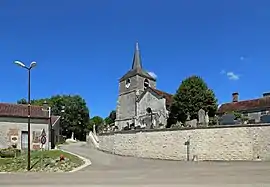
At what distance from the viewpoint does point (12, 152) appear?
36031 millimetres

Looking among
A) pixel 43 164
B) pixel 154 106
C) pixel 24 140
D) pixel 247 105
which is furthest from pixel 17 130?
pixel 247 105

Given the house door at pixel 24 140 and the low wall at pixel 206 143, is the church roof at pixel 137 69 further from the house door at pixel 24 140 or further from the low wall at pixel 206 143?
the low wall at pixel 206 143

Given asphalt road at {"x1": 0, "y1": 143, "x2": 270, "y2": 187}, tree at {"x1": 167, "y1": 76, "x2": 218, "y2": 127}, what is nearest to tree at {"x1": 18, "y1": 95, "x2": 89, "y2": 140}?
tree at {"x1": 167, "y1": 76, "x2": 218, "y2": 127}

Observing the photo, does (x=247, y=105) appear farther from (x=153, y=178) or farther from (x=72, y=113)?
(x=72, y=113)

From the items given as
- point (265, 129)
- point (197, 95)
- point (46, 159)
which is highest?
point (197, 95)

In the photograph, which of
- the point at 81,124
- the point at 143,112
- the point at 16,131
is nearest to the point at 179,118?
the point at 143,112

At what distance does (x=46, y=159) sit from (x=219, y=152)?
14.6m

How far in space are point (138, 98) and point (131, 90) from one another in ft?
16.8

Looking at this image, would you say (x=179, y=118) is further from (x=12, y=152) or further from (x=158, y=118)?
(x=12, y=152)

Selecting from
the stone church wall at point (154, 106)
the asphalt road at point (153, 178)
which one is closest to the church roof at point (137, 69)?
the stone church wall at point (154, 106)

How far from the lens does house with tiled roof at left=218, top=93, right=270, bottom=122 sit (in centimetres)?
5103

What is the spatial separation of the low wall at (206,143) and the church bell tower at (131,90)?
3218 centimetres

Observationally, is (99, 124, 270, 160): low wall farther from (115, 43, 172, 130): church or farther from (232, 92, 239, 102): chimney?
(232, 92, 239, 102): chimney

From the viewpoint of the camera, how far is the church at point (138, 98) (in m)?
59.2
